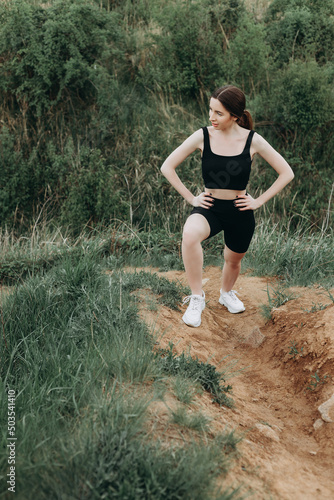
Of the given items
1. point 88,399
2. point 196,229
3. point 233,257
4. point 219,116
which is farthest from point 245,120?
point 88,399

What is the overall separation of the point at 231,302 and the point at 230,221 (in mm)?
917

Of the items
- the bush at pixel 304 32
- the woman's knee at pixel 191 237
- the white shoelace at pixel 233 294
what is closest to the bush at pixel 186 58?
the bush at pixel 304 32

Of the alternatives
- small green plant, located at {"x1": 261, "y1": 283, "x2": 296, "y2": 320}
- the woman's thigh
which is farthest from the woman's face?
small green plant, located at {"x1": 261, "y1": 283, "x2": 296, "y2": 320}

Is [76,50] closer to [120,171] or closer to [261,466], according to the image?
[120,171]

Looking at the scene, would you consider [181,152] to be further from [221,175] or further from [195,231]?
[195,231]

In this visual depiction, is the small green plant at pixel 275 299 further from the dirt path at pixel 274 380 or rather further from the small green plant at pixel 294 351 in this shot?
the small green plant at pixel 294 351

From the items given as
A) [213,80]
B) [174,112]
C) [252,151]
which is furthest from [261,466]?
[213,80]

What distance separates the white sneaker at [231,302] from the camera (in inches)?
170

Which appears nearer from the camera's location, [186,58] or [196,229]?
[196,229]

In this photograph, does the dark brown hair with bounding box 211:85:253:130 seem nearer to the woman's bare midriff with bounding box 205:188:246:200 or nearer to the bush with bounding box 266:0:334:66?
the woman's bare midriff with bounding box 205:188:246:200

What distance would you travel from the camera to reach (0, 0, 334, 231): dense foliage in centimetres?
739

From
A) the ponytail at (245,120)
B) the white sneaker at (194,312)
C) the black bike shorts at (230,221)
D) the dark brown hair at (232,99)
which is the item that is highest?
the dark brown hair at (232,99)

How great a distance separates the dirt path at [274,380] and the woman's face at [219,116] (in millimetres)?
1456

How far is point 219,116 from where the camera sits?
3.50 m
